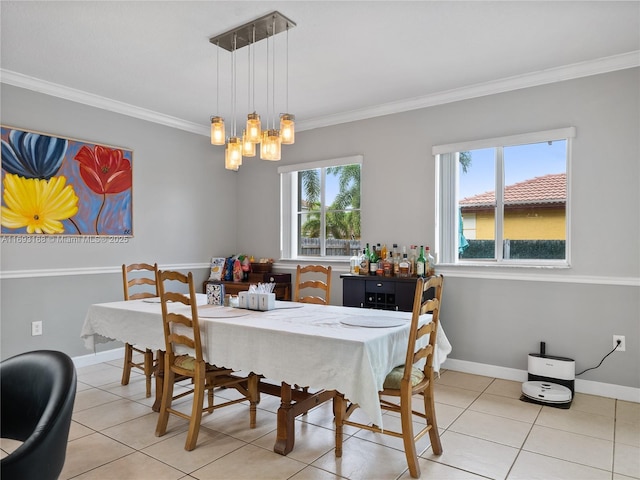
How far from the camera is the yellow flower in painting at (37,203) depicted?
3.58 metres

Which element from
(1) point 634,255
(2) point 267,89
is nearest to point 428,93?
(2) point 267,89

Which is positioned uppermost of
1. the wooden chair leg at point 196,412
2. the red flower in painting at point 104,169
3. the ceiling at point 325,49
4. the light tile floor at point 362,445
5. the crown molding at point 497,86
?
the ceiling at point 325,49

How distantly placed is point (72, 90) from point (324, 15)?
2610 millimetres

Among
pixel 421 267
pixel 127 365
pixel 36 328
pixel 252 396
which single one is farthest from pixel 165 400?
pixel 421 267

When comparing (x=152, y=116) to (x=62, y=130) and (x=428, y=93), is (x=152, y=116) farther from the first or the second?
(x=428, y=93)

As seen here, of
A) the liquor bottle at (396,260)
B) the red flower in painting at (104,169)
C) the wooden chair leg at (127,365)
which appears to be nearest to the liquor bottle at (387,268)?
the liquor bottle at (396,260)

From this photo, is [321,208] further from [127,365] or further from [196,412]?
[196,412]

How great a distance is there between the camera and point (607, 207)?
3326 millimetres

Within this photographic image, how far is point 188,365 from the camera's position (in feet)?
8.48

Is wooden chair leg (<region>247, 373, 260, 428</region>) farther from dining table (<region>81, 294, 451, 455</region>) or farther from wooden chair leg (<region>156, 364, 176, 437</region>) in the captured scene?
wooden chair leg (<region>156, 364, 176, 437</region>)

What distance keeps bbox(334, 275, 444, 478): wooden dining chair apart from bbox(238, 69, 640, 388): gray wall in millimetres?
1606

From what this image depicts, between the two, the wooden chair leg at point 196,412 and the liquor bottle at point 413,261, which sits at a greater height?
the liquor bottle at point 413,261

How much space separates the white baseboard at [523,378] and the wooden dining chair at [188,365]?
6.81 ft

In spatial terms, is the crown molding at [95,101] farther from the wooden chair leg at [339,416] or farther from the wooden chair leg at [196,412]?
the wooden chair leg at [339,416]
